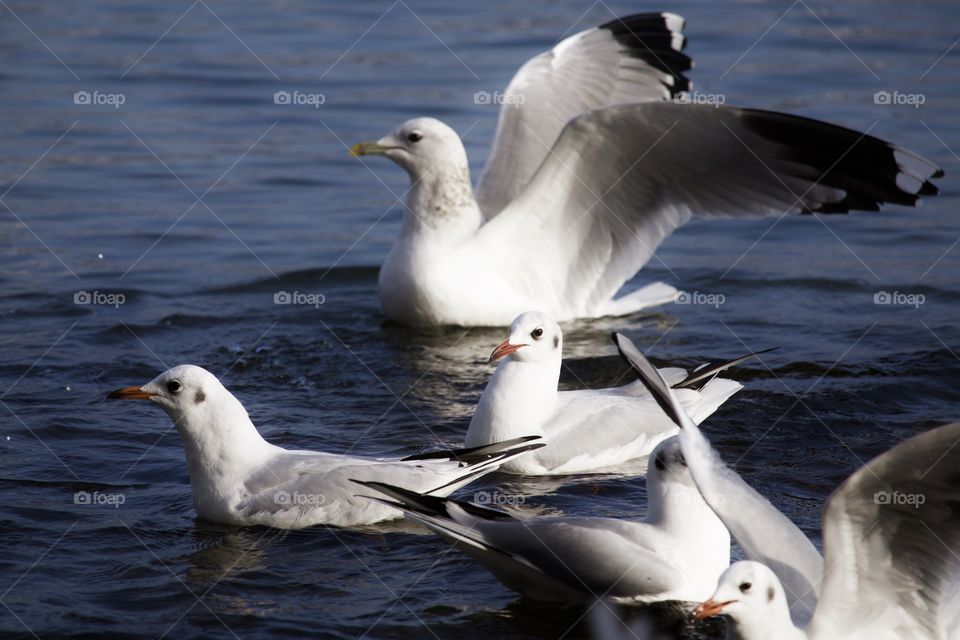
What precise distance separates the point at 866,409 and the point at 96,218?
6847mm

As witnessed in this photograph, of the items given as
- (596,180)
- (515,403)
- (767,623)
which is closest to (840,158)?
(596,180)

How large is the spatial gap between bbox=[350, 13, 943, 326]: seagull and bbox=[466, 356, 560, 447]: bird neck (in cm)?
217

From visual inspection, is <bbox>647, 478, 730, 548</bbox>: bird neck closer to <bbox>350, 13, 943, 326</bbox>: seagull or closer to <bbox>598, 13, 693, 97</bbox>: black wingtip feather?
<bbox>350, 13, 943, 326</bbox>: seagull

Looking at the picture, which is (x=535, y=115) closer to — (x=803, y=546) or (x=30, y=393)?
(x=30, y=393)

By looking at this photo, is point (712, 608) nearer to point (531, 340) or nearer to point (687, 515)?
point (687, 515)

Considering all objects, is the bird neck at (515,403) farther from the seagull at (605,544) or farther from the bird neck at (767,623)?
the bird neck at (767,623)

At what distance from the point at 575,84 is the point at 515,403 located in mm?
4411

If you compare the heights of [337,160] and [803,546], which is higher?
[337,160]

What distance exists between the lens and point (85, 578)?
5699 millimetres

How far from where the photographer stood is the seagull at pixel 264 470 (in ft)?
19.9

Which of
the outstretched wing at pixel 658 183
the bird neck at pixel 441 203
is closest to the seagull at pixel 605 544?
the outstretched wing at pixel 658 183

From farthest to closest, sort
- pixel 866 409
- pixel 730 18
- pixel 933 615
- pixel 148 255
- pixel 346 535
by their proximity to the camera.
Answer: pixel 730 18
pixel 148 255
pixel 866 409
pixel 346 535
pixel 933 615

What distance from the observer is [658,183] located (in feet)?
30.0

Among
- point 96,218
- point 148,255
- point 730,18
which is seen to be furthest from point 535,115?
point 730,18
